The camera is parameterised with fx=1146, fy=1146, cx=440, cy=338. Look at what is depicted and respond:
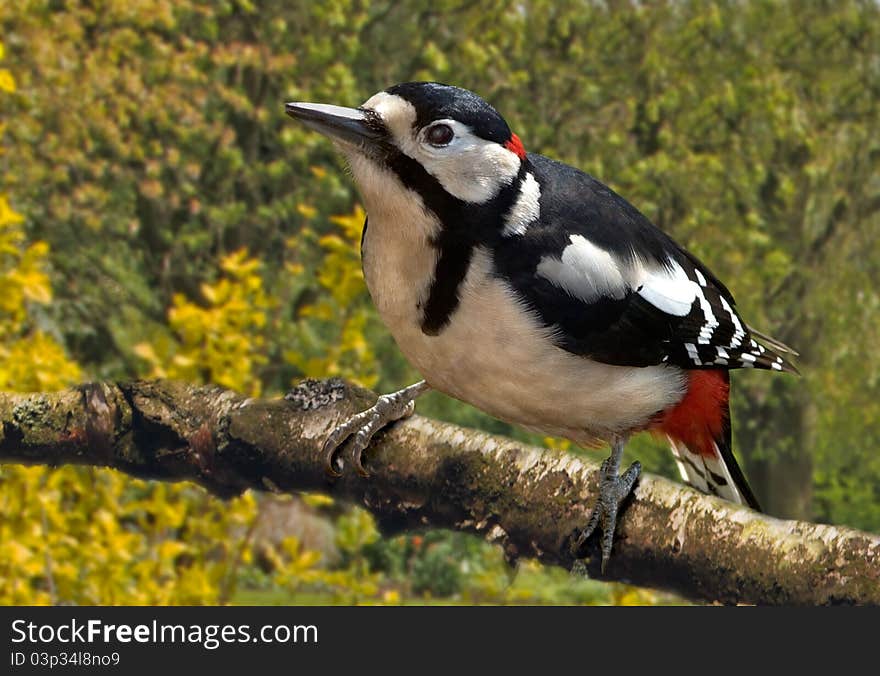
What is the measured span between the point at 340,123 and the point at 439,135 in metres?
0.18

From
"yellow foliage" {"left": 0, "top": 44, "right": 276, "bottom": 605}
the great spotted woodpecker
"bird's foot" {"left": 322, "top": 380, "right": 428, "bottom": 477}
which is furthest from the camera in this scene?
"yellow foliage" {"left": 0, "top": 44, "right": 276, "bottom": 605}

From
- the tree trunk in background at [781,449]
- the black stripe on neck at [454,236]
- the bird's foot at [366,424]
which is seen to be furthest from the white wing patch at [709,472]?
the tree trunk in background at [781,449]

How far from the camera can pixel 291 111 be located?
198 centimetres

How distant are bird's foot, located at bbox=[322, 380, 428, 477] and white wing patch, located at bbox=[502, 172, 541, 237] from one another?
407 millimetres

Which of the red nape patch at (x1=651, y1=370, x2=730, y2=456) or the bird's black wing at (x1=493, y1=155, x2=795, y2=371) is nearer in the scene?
the bird's black wing at (x1=493, y1=155, x2=795, y2=371)

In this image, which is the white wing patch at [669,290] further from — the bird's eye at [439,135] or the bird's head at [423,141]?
the bird's eye at [439,135]

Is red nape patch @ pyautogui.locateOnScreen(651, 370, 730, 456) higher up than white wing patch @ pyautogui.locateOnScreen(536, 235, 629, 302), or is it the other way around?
white wing patch @ pyautogui.locateOnScreen(536, 235, 629, 302)

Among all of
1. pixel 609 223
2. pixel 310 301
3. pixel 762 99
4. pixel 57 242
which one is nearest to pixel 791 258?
pixel 762 99

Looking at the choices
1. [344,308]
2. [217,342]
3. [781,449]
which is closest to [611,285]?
[344,308]

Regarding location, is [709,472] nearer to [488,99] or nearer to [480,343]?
[480,343]

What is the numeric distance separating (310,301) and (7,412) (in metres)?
6.66

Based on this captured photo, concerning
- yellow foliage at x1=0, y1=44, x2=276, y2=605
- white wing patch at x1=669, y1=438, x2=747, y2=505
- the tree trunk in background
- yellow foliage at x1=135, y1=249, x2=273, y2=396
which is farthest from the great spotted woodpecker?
the tree trunk in background

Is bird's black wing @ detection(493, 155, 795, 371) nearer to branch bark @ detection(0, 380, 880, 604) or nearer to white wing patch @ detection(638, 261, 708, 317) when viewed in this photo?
white wing patch @ detection(638, 261, 708, 317)

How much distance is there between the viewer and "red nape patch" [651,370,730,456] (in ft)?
8.15
